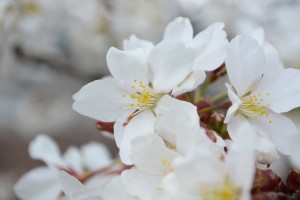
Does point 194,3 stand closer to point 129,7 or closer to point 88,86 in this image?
point 129,7

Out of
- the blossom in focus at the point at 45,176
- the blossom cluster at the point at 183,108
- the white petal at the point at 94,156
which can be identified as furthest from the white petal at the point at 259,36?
the white petal at the point at 94,156

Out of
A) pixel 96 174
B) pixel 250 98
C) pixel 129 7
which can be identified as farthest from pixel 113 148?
pixel 250 98

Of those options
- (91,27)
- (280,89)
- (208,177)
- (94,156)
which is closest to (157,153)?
(208,177)

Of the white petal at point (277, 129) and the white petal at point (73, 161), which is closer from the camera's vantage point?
the white petal at point (277, 129)

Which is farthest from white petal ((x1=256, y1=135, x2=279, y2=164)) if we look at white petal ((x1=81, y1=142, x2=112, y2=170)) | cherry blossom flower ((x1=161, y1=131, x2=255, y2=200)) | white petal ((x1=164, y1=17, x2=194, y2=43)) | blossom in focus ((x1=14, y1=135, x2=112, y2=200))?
white petal ((x1=81, y1=142, x2=112, y2=170))

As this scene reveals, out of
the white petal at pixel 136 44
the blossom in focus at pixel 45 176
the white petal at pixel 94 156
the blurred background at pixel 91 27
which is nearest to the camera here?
the white petal at pixel 136 44

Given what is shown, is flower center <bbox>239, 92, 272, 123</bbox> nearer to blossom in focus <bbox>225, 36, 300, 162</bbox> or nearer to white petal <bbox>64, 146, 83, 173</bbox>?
blossom in focus <bbox>225, 36, 300, 162</bbox>

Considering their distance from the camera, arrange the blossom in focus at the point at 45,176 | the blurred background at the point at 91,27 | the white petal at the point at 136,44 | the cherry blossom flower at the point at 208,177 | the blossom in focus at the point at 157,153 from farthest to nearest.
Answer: the blurred background at the point at 91,27, the blossom in focus at the point at 45,176, the white petal at the point at 136,44, the blossom in focus at the point at 157,153, the cherry blossom flower at the point at 208,177

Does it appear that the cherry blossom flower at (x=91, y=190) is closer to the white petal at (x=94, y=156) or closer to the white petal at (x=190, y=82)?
the white petal at (x=190, y=82)
